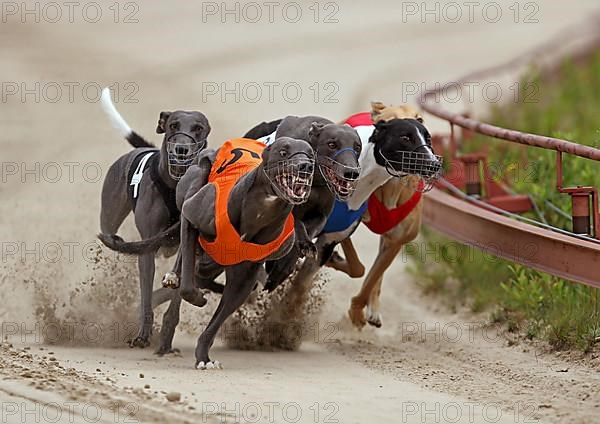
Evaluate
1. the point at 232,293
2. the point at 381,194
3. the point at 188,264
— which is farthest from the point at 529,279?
the point at 188,264

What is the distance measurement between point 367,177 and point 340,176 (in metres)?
0.77

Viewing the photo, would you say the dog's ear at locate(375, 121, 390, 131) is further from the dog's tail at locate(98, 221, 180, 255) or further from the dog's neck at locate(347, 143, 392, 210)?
the dog's tail at locate(98, 221, 180, 255)

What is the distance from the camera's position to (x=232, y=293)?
5.88 meters

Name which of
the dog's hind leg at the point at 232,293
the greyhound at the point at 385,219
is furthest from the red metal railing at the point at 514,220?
the dog's hind leg at the point at 232,293

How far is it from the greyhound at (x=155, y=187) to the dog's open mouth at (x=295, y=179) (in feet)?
3.06

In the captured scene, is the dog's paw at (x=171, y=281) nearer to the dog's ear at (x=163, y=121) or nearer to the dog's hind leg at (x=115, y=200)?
the dog's ear at (x=163, y=121)

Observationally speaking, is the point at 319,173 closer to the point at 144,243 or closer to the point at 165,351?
the point at 144,243

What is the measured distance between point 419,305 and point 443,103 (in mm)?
7180

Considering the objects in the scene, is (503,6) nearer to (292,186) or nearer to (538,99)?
(538,99)

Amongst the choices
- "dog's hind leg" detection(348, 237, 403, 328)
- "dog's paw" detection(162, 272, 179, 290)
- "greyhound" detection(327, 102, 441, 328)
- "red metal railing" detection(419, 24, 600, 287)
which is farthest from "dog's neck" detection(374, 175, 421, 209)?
"dog's paw" detection(162, 272, 179, 290)

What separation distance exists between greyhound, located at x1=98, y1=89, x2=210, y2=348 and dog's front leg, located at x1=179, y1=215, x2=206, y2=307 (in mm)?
314

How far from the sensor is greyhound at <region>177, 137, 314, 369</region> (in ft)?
17.7

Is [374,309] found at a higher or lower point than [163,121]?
lower

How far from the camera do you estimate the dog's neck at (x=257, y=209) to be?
5496mm
